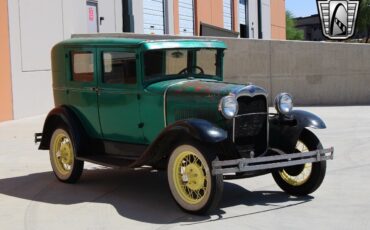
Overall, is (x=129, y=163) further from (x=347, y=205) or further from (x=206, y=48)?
(x=347, y=205)

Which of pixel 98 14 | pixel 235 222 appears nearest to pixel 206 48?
pixel 235 222

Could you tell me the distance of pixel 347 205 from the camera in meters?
6.30

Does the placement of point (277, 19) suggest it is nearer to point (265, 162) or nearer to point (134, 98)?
point (134, 98)

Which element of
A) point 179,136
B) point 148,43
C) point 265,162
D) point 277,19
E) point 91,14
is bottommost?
point 265,162

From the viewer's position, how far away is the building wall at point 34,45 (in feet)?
48.1

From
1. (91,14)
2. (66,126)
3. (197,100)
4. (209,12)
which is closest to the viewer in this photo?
(197,100)

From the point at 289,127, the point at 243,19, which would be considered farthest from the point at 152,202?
the point at 243,19

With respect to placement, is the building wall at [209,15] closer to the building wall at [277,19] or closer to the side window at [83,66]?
the building wall at [277,19]

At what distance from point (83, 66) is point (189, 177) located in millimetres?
2313

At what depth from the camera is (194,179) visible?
234 inches

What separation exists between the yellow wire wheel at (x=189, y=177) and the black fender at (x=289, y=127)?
3.79ft

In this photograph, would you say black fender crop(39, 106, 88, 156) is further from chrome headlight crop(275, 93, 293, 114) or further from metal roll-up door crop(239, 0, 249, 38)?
metal roll-up door crop(239, 0, 249, 38)

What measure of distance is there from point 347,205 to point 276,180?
947mm

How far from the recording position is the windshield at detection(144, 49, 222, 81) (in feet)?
22.3
